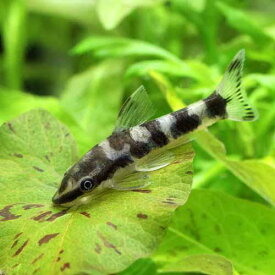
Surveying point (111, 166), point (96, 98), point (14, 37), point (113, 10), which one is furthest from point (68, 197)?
point (14, 37)

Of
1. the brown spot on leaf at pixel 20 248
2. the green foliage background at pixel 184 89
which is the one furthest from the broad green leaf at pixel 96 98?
the brown spot on leaf at pixel 20 248

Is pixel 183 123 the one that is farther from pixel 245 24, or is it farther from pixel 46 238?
pixel 245 24

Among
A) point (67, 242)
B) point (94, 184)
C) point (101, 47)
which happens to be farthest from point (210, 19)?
point (67, 242)

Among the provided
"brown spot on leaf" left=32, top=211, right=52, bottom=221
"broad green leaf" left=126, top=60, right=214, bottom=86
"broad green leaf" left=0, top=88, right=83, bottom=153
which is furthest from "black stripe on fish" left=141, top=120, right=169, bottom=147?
"broad green leaf" left=126, top=60, right=214, bottom=86

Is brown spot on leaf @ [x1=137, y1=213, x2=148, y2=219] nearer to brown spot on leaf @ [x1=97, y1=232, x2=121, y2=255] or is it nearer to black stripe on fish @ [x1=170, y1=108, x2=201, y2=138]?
brown spot on leaf @ [x1=97, y1=232, x2=121, y2=255]

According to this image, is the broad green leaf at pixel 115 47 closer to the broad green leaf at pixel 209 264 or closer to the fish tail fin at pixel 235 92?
the fish tail fin at pixel 235 92

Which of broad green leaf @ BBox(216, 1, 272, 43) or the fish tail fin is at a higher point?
broad green leaf @ BBox(216, 1, 272, 43)
